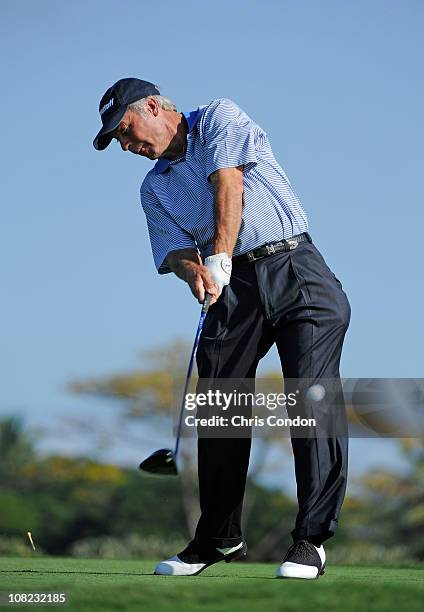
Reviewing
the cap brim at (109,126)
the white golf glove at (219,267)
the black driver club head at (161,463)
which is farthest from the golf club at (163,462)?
the cap brim at (109,126)

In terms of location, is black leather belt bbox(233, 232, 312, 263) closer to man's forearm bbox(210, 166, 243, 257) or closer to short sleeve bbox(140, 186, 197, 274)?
man's forearm bbox(210, 166, 243, 257)

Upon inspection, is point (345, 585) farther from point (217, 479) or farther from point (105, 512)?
point (105, 512)

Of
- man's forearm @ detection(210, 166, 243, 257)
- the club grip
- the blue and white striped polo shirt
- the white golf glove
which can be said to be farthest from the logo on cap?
the club grip

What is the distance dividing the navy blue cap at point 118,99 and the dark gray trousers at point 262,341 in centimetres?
83

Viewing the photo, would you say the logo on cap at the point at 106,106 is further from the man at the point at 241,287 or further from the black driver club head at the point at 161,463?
the black driver club head at the point at 161,463

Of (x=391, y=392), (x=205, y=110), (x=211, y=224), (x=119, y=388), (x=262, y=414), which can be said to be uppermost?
(x=119, y=388)

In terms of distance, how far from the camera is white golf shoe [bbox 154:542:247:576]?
4.55 meters

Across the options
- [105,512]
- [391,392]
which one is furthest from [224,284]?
[105,512]

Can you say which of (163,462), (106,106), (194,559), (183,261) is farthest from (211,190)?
(194,559)

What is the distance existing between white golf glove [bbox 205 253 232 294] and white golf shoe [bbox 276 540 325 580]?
1.09m

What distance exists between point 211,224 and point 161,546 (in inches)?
826

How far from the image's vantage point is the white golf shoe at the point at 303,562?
13.7 feet

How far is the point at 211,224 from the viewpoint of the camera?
4.76 meters

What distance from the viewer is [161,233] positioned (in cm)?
502
